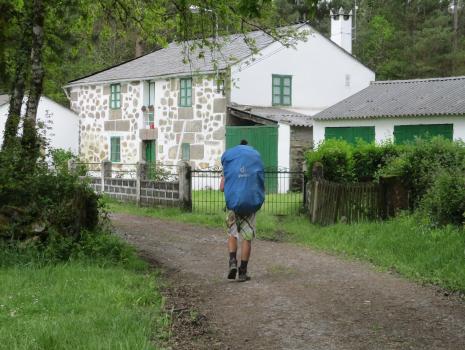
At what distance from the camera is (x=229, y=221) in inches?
350

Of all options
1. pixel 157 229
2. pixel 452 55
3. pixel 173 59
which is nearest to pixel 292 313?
pixel 157 229

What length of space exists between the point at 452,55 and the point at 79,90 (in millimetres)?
21848

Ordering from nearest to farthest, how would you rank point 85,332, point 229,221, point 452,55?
point 85,332, point 229,221, point 452,55

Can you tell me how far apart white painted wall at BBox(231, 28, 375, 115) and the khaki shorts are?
1710 cm

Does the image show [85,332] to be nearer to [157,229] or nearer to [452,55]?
[157,229]

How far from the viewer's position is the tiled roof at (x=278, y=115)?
24.6 metres

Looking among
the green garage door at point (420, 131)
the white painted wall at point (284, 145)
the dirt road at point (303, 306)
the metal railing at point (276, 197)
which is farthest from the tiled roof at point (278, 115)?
the dirt road at point (303, 306)

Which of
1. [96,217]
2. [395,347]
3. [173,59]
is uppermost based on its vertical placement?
[173,59]

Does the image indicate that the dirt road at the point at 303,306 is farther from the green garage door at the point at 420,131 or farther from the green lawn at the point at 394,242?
the green garage door at the point at 420,131

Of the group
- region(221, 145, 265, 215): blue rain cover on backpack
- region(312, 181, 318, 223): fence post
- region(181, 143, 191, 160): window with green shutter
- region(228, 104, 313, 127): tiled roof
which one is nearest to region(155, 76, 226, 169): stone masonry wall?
region(181, 143, 191, 160): window with green shutter

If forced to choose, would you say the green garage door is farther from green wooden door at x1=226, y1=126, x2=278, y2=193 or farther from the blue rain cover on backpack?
the blue rain cover on backpack

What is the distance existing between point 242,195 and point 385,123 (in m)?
16.3

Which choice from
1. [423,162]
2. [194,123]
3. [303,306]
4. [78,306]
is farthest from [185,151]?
[78,306]

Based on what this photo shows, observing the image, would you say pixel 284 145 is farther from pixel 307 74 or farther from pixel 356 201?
pixel 356 201
